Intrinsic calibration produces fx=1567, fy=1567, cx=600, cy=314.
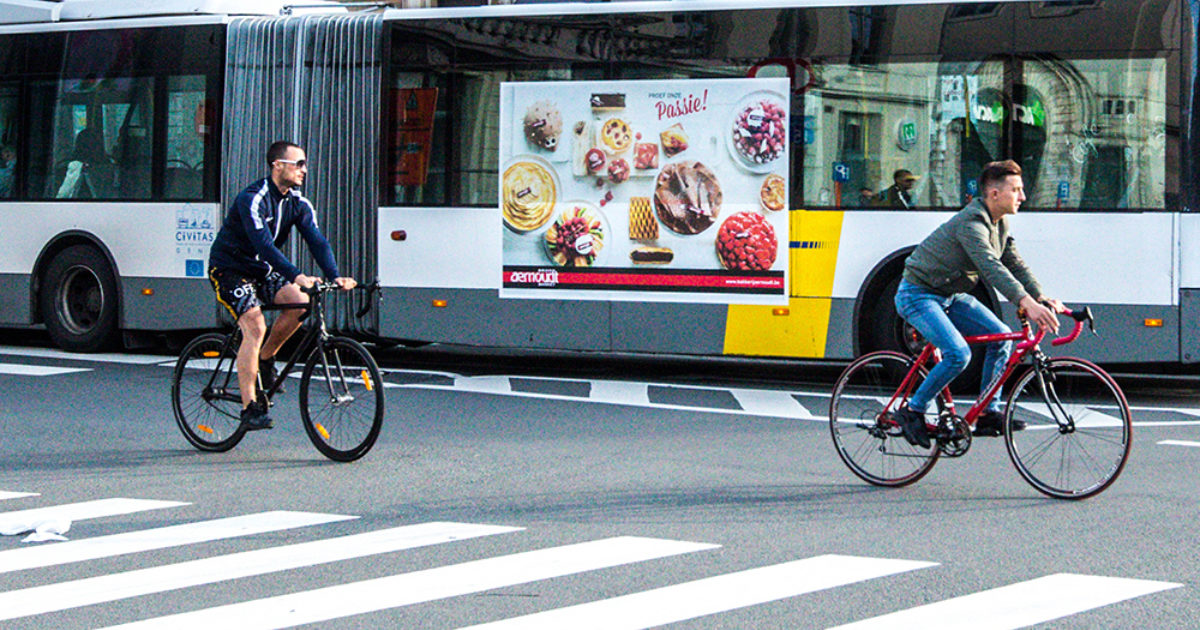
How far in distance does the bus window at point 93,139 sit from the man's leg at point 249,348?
20.2 ft

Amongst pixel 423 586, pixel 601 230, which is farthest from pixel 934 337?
pixel 601 230

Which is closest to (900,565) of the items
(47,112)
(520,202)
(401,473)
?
(401,473)

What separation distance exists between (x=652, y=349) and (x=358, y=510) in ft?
18.0

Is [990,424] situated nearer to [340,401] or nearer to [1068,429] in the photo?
[1068,429]

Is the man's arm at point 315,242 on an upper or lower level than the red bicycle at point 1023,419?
upper

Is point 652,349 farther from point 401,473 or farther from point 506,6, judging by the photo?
point 401,473

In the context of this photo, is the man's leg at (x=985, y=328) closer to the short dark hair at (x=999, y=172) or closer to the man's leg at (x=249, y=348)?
the short dark hair at (x=999, y=172)

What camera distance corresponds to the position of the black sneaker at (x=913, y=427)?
791cm

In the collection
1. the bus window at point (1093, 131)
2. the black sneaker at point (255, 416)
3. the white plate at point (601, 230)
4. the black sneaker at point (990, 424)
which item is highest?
the bus window at point (1093, 131)

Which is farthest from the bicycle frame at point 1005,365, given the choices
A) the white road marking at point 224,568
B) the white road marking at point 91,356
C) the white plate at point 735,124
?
the white road marking at point 91,356

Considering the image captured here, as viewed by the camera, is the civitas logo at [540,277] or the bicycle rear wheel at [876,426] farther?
the civitas logo at [540,277]

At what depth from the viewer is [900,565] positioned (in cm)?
614

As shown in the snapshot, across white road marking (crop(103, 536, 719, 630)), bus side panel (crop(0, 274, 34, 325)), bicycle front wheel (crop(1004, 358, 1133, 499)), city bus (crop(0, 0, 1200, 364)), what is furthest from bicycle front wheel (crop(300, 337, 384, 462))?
bus side panel (crop(0, 274, 34, 325))

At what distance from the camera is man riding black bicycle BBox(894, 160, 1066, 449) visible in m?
7.63
